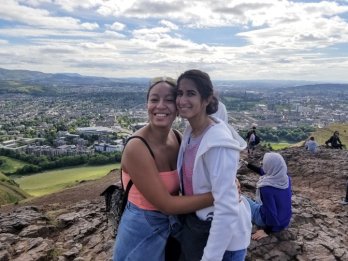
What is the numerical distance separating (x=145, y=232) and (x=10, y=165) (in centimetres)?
5506

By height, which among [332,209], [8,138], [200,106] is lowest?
[8,138]

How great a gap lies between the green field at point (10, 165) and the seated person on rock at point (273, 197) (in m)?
47.7

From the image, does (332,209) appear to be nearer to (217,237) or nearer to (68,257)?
(68,257)

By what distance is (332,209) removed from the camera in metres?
9.76

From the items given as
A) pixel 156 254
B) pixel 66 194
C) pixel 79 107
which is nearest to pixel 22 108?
pixel 79 107

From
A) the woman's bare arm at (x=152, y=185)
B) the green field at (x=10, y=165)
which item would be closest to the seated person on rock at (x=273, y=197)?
the woman's bare arm at (x=152, y=185)

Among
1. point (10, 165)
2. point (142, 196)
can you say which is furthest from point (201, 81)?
point (10, 165)

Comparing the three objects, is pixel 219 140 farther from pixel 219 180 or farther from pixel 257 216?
pixel 257 216

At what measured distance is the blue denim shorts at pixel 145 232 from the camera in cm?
322

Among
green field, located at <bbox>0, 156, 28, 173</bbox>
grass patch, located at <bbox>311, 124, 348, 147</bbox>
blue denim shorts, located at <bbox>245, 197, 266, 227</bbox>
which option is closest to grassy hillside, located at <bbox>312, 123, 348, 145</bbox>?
grass patch, located at <bbox>311, 124, 348, 147</bbox>

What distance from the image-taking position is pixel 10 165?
53.5m

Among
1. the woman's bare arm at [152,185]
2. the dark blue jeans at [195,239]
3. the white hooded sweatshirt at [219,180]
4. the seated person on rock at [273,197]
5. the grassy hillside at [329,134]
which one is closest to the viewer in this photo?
the white hooded sweatshirt at [219,180]

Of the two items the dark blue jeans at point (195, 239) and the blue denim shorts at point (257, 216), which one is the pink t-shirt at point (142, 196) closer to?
the dark blue jeans at point (195, 239)

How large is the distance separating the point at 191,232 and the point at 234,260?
42cm
